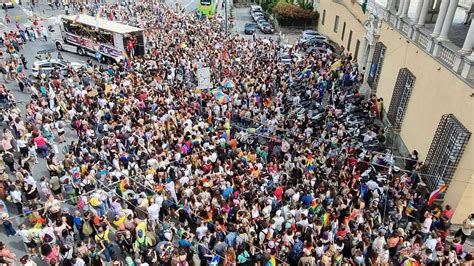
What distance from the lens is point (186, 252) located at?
9586 mm

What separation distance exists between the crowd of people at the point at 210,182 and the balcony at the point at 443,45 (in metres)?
3.77

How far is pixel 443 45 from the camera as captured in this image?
13.2m

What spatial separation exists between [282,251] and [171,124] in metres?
7.97

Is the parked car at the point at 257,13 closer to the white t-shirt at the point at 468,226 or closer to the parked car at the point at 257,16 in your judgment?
the parked car at the point at 257,16

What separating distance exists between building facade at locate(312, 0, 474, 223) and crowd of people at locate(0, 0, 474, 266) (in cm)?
91

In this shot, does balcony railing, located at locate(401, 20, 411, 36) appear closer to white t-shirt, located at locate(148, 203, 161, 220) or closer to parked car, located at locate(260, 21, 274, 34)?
white t-shirt, located at locate(148, 203, 161, 220)

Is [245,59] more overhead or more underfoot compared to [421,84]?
more underfoot

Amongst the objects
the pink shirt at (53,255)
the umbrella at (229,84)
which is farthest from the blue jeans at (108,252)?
the umbrella at (229,84)

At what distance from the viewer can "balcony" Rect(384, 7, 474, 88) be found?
38.1 feet

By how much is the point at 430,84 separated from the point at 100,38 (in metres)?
22.3

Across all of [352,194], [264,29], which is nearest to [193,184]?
[352,194]

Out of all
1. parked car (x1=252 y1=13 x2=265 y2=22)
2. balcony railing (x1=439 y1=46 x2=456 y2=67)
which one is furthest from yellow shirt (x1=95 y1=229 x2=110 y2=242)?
parked car (x1=252 y1=13 x2=265 y2=22)

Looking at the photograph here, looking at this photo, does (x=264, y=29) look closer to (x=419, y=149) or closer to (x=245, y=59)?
(x=245, y=59)

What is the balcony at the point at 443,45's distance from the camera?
1163 centimetres
